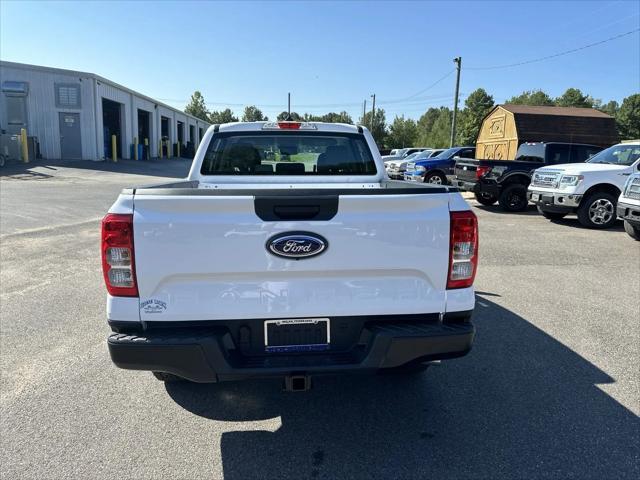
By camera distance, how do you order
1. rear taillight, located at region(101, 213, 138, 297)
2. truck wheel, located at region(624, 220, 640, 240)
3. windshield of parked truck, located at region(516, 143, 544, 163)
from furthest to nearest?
1. windshield of parked truck, located at region(516, 143, 544, 163)
2. truck wheel, located at region(624, 220, 640, 240)
3. rear taillight, located at region(101, 213, 138, 297)

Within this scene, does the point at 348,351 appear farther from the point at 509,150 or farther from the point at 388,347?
the point at 509,150

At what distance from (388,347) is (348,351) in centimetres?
24

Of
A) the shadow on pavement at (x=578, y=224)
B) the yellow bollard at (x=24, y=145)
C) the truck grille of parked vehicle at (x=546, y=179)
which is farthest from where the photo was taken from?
the yellow bollard at (x=24, y=145)

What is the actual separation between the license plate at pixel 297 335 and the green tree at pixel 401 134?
265ft

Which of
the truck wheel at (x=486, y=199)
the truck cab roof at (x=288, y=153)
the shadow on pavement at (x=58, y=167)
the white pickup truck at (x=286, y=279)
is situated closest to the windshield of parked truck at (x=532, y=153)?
the truck wheel at (x=486, y=199)

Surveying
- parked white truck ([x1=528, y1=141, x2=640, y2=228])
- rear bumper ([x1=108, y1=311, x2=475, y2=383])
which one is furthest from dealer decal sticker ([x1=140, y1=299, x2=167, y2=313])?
parked white truck ([x1=528, y1=141, x2=640, y2=228])

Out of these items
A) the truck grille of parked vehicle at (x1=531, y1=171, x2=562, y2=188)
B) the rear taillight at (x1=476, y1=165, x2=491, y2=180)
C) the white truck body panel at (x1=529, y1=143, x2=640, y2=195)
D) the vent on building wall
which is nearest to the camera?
the white truck body panel at (x1=529, y1=143, x2=640, y2=195)

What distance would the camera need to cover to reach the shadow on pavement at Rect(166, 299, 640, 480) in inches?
106

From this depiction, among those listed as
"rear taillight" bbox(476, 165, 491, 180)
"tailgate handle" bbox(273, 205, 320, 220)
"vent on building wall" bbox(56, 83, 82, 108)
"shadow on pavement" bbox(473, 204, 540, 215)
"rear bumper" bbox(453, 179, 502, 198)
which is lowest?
"shadow on pavement" bbox(473, 204, 540, 215)

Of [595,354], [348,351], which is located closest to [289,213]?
[348,351]

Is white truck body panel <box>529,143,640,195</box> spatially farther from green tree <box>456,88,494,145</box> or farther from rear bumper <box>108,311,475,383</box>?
green tree <box>456,88,494,145</box>

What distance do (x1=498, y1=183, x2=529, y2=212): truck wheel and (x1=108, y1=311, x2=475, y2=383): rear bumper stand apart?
461 inches

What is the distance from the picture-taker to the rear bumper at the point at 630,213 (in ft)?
28.8

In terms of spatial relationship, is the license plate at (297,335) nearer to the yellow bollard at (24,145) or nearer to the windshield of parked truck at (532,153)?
the windshield of parked truck at (532,153)
